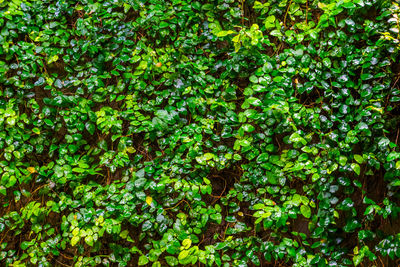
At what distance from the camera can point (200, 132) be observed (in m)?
1.55

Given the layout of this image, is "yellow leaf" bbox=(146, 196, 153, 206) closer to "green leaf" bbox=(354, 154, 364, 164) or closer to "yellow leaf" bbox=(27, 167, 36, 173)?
"yellow leaf" bbox=(27, 167, 36, 173)

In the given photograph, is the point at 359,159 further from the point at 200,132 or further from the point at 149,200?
the point at 149,200

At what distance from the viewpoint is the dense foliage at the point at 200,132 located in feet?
4.81

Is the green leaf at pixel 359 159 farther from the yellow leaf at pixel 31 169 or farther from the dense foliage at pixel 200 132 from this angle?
the yellow leaf at pixel 31 169

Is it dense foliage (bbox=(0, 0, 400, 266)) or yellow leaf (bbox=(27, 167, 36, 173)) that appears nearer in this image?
dense foliage (bbox=(0, 0, 400, 266))

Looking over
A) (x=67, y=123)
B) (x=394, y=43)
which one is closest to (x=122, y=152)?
(x=67, y=123)

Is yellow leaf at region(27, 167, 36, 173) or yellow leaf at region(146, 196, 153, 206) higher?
yellow leaf at region(27, 167, 36, 173)

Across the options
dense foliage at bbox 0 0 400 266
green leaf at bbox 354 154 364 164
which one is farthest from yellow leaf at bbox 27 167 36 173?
green leaf at bbox 354 154 364 164

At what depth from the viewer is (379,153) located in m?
1.42

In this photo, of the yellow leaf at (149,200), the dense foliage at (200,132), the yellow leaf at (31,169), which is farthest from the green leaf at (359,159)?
the yellow leaf at (31,169)

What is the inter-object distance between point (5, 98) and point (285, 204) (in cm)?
171

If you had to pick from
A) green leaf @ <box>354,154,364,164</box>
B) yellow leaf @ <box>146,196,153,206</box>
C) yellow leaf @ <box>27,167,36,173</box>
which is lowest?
green leaf @ <box>354,154,364,164</box>

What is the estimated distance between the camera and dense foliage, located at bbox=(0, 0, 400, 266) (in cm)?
147

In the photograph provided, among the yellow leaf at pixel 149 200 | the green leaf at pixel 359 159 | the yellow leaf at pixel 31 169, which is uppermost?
the yellow leaf at pixel 31 169
